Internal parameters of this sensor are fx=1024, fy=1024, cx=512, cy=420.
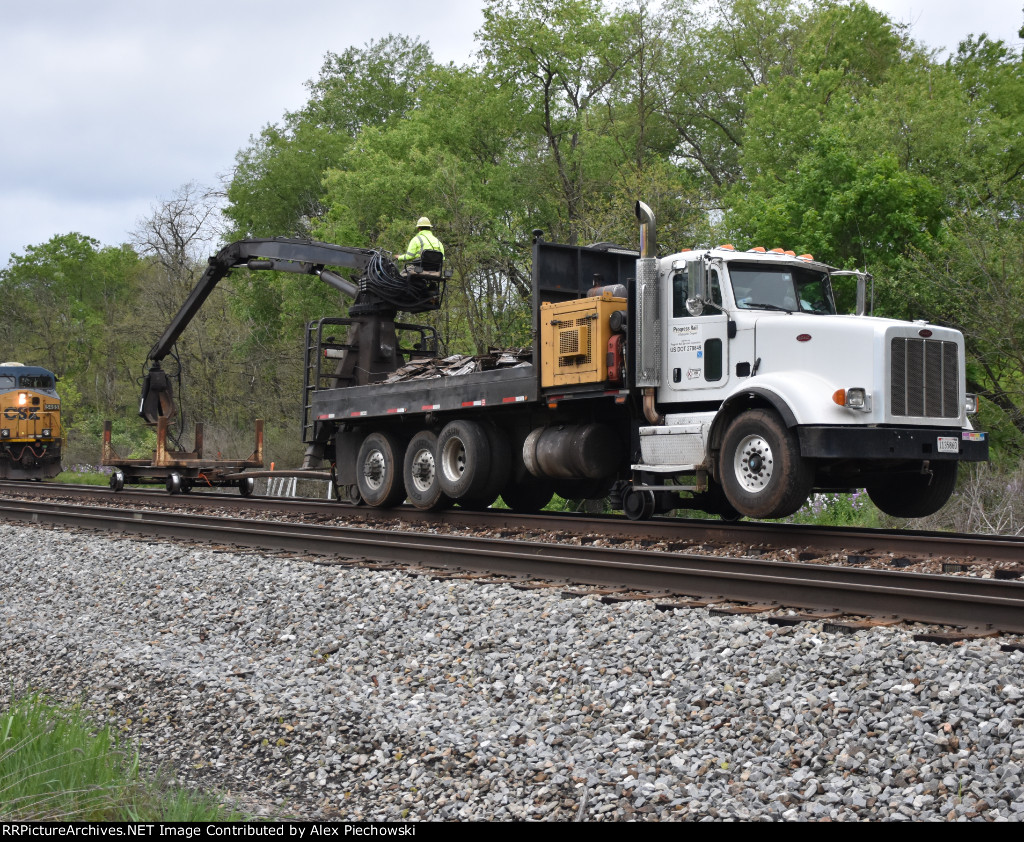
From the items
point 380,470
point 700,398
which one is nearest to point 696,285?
point 700,398

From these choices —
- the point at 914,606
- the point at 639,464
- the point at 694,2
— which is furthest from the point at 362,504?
the point at 694,2

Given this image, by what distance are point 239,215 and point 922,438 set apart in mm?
37824

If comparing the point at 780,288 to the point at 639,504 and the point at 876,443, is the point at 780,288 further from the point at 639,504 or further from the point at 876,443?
the point at 639,504

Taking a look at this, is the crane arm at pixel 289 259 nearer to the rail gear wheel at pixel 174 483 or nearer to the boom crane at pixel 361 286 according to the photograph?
the boom crane at pixel 361 286

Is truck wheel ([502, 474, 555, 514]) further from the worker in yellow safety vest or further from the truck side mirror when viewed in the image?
the truck side mirror

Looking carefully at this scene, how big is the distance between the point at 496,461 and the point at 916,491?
17.4ft

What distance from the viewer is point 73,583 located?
1007cm

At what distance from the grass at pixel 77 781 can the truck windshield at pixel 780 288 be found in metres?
7.60

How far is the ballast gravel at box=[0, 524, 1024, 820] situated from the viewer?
4.29 meters

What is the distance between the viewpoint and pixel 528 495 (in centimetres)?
1535

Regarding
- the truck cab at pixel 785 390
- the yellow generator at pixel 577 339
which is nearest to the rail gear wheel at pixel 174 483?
the yellow generator at pixel 577 339

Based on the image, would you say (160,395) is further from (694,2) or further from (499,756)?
(694,2)

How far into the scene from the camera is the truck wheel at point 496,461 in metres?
13.6

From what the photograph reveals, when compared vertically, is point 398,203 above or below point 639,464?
above
